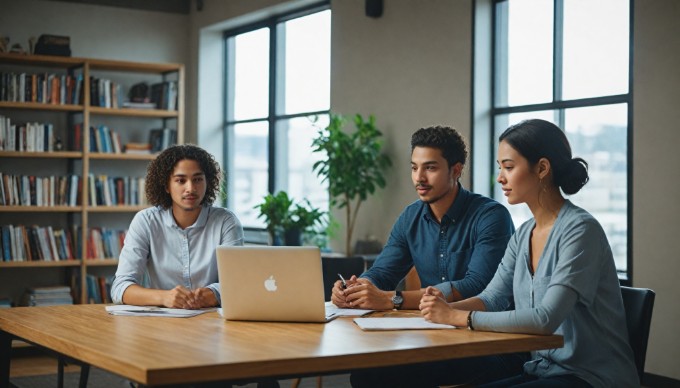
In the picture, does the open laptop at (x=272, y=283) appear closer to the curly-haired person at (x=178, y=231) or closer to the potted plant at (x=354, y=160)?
the curly-haired person at (x=178, y=231)

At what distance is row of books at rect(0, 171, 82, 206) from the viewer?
21.9ft

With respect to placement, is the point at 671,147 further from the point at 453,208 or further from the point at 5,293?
the point at 5,293

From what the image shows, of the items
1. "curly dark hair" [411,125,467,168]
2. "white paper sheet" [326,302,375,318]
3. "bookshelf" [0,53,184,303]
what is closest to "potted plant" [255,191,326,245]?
"bookshelf" [0,53,184,303]

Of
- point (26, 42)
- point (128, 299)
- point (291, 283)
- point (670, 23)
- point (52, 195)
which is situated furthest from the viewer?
point (26, 42)

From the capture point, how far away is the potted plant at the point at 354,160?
20.6 feet

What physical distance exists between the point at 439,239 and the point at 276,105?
191 inches

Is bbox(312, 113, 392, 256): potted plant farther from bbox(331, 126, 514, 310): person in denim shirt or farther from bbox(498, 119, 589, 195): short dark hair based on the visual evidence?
bbox(498, 119, 589, 195): short dark hair

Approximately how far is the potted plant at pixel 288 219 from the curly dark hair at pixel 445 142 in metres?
3.49

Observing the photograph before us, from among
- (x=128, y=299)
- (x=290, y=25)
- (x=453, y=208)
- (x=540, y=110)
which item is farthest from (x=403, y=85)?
(x=128, y=299)

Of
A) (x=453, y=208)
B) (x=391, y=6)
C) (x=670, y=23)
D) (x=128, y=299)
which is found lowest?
(x=128, y=299)

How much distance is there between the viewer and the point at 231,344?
222cm

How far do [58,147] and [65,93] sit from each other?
0.42 meters

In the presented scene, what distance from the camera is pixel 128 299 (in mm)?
3166

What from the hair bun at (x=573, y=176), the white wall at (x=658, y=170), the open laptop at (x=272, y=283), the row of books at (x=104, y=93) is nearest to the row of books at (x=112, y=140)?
the row of books at (x=104, y=93)
